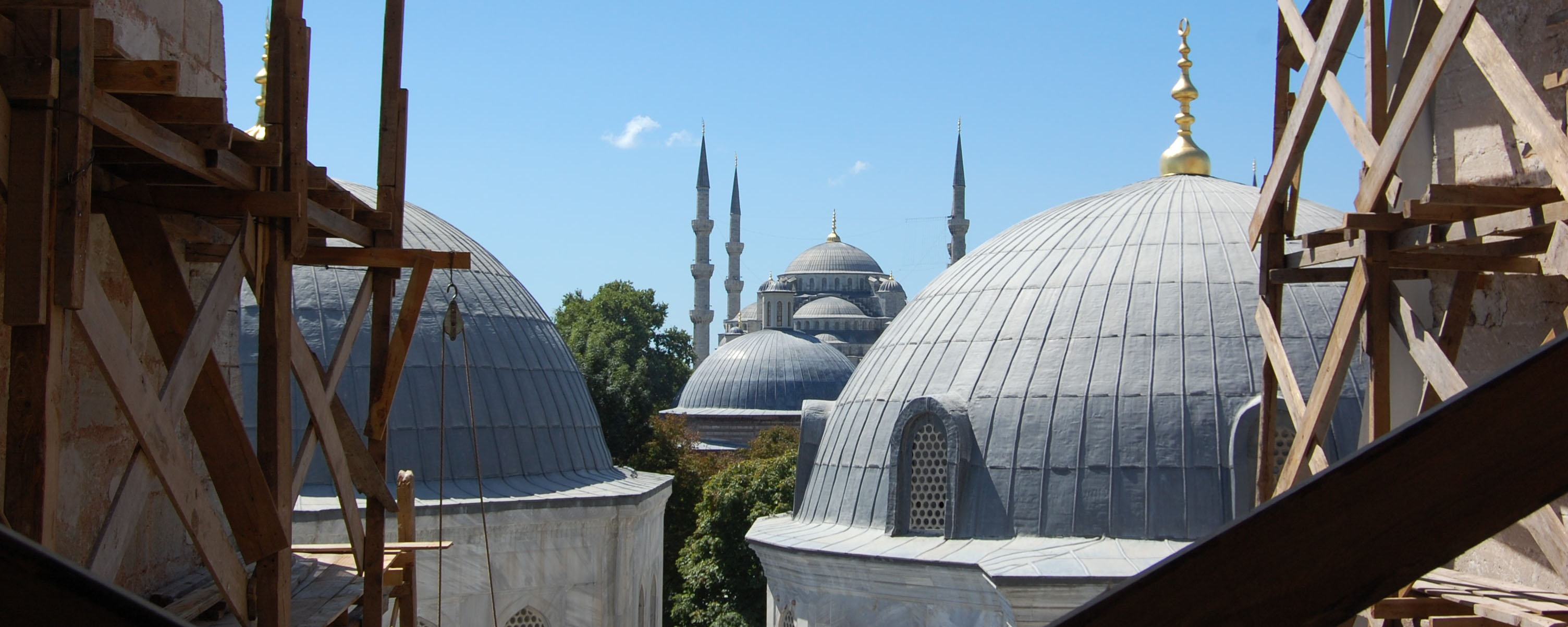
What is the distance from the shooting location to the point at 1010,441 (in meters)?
14.0

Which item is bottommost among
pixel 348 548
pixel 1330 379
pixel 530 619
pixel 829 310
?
→ pixel 530 619

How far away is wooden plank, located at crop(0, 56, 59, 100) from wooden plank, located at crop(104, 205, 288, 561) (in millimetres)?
1386

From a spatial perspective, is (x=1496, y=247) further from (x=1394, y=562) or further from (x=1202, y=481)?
(x=1202, y=481)

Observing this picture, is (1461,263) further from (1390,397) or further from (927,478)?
(927,478)

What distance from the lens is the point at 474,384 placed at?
16156 mm

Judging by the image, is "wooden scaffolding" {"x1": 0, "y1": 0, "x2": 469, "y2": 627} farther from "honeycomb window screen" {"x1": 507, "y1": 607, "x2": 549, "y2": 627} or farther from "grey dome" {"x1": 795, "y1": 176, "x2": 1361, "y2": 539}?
"honeycomb window screen" {"x1": 507, "y1": 607, "x2": 549, "y2": 627}

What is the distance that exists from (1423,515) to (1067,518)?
1247cm

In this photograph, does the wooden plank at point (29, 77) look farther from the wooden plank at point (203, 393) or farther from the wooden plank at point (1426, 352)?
the wooden plank at point (1426, 352)

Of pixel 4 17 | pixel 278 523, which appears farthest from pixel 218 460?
pixel 4 17

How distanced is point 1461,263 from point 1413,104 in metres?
0.63

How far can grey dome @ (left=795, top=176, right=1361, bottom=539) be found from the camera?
13398 millimetres

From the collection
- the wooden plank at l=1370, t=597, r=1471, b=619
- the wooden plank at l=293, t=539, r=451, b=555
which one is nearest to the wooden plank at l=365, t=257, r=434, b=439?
the wooden plank at l=293, t=539, r=451, b=555

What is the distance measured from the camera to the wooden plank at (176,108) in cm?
386

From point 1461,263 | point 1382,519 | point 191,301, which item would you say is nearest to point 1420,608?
point 1461,263
